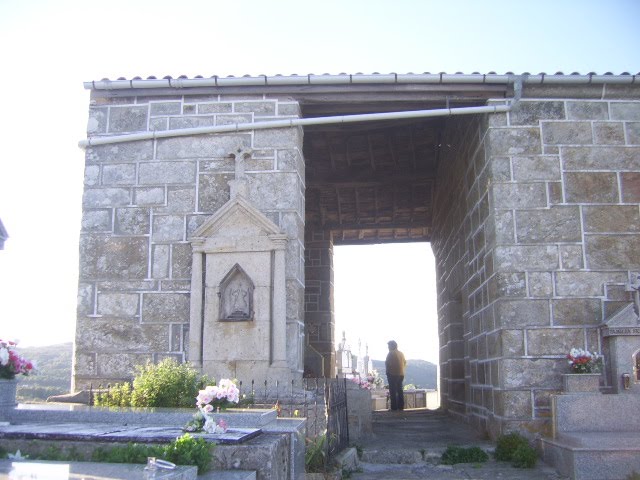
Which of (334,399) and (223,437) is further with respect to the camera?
(334,399)

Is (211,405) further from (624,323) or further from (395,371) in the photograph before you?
Result: (395,371)

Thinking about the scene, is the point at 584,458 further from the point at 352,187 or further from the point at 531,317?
the point at 352,187

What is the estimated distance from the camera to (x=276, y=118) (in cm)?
981

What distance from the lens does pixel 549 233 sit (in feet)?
30.1

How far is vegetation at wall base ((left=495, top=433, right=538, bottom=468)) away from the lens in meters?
8.02

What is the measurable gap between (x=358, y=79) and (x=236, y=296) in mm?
3410

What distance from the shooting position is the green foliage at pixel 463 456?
8273 mm

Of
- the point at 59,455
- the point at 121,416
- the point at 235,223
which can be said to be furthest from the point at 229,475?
the point at 235,223

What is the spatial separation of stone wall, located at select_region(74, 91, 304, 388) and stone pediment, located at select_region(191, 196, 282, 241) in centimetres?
24

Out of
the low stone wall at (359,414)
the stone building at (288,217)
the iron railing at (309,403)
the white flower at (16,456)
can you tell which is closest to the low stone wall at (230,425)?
the white flower at (16,456)

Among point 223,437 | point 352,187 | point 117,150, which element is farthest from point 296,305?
point 352,187

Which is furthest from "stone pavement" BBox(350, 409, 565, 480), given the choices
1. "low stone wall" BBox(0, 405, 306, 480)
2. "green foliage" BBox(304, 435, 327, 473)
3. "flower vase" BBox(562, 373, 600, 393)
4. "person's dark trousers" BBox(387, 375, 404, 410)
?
"person's dark trousers" BBox(387, 375, 404, 410)

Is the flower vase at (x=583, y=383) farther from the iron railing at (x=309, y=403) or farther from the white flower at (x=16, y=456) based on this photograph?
the white flower at (x=16, y=456)

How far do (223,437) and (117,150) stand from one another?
6052 mm
